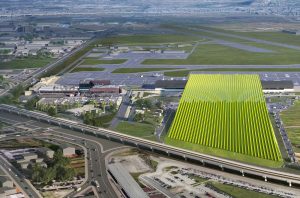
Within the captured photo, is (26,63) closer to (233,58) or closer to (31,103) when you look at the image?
(31,103)

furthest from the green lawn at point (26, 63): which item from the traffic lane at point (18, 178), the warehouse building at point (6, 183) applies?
the warehouse building at point (6, 183)

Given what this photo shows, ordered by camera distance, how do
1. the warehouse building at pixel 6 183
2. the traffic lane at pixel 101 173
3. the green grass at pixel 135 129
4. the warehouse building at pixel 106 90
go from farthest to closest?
the warehouse building at pixel 106 90 < the green grass at pixel 135 129 < the warehouse building at pixel 6 183 < the traffic lane at pixel 101 173

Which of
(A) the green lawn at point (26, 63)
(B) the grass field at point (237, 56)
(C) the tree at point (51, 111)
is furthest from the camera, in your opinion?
(A) the green lawn at point (26, 63)

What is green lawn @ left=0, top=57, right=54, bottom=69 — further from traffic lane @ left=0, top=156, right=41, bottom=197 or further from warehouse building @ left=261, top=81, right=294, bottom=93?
traffic lane @ left=0, top=156, right=41, bottom=197

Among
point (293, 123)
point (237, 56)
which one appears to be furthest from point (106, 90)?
point (237, 56)

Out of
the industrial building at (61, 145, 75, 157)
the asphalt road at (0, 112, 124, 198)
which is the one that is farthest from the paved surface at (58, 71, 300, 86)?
the industrial building at (61, 145, 75, 157)

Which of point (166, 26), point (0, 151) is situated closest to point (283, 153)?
point (0, 151)

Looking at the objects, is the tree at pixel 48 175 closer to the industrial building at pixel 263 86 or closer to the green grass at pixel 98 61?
the industrial building at pixel 263 86
